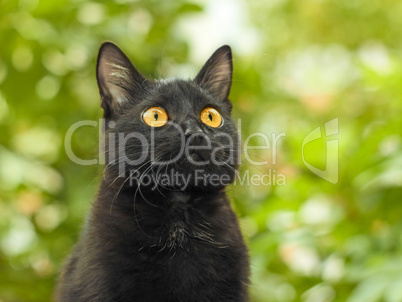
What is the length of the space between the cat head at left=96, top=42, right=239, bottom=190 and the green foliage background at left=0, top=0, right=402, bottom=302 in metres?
0.57

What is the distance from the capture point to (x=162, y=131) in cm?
127

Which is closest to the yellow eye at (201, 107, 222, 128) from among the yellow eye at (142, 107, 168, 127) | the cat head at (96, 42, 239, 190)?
the cat head at (96, 42, 239, 190)

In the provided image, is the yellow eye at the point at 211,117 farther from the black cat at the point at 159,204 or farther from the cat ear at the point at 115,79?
the cat ear at the point at 115,79

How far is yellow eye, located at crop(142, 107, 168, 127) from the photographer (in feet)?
4.27

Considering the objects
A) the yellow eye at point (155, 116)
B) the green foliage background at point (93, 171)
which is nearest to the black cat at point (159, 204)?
the yellow eye at point (155, 116)

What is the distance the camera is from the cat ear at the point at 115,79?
1374 mm

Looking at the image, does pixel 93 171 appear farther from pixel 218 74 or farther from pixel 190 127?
pixel 190 127

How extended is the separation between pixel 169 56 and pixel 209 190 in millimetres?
1173

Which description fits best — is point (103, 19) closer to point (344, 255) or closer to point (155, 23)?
point (155, 23)

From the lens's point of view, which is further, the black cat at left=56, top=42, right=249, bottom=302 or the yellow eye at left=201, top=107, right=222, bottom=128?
the yellow eye at left=201, top=107, right=222, bottom=128

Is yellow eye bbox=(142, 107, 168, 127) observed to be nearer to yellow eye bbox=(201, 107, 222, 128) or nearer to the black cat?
the black cat

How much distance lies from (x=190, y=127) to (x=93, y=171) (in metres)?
0.82

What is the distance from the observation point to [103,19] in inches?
91.0

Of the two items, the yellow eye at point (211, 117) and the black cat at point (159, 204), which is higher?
the yellow eye at point (211, 117)
